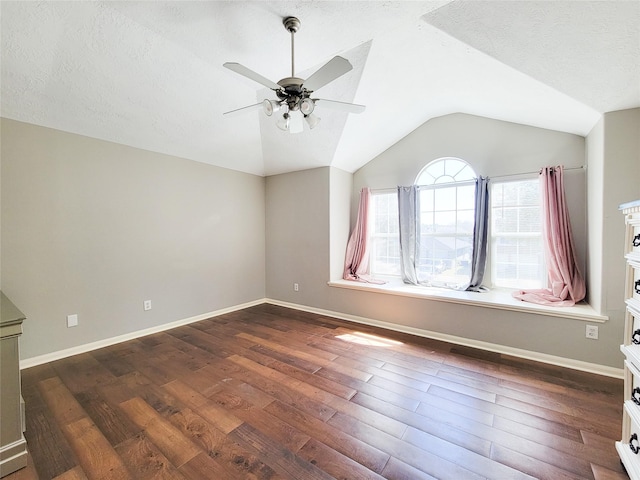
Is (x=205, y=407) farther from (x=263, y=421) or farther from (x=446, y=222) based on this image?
(x=446, y=222)


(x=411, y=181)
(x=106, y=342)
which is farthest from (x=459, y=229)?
(x=106, y=342)

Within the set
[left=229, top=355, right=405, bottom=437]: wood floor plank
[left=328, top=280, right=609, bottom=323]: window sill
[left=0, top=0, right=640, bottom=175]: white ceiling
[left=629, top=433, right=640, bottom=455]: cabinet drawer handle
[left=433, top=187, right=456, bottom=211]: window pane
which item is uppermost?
[left=0, top=0, right=640, bottom=175]: white ceiling

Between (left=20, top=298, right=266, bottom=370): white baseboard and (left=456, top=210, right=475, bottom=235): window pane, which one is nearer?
(left=20, top=298, right=266, bottom=370): white baseboard

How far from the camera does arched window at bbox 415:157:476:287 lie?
11.7 feet

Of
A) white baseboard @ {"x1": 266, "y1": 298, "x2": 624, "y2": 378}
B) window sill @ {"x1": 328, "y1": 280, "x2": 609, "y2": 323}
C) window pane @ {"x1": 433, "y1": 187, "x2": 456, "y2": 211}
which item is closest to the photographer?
white baseboard @ {"x1": 266, "y1": 298, "x2": 624, "y2": 378}

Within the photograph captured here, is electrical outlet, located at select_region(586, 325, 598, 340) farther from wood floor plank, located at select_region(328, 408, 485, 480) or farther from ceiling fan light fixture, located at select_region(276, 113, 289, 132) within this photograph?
ceiling fan light fixture, located at select_region(276, 113, 289, 132)

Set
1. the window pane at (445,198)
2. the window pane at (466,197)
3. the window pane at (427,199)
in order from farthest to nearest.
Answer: the window pane at (427,199)
the window pane at (445,198)
the window pane at (466,197)

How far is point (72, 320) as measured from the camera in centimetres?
276

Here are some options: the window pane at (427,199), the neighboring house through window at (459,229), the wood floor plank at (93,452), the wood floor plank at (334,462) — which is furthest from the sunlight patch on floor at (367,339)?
the wood floor plank at (93,452)

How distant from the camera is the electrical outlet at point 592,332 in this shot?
2.38m

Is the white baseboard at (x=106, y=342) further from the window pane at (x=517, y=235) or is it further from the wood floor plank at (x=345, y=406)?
the window pane at (x=517, y=235)

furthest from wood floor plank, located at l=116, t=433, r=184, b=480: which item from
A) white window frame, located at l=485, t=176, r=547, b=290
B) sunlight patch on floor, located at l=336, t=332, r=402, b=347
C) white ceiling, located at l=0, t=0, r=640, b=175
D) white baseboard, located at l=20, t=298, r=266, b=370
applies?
white window frame, located at l=485, t=176, r=547, b=290

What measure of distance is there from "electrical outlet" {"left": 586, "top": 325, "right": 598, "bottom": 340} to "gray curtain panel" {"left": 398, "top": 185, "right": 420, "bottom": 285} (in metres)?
1.78

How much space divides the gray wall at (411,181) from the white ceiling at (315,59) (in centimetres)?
29
